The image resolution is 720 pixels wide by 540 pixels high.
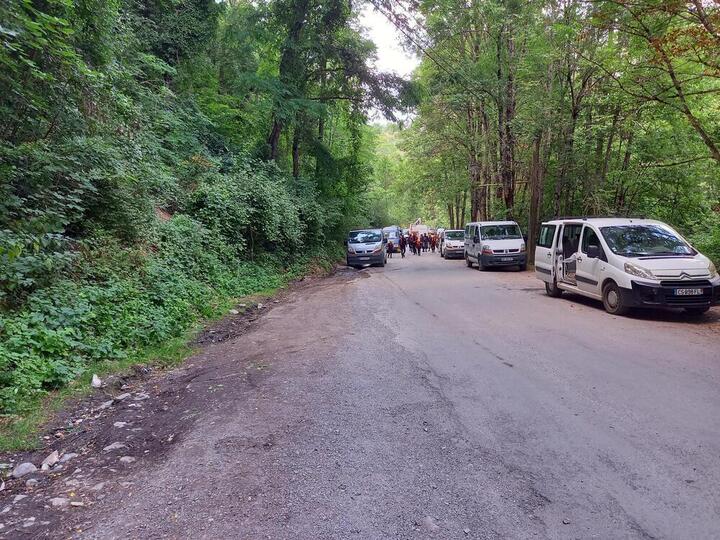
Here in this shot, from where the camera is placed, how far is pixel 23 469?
146 inches

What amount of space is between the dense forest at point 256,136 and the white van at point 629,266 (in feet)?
8.29

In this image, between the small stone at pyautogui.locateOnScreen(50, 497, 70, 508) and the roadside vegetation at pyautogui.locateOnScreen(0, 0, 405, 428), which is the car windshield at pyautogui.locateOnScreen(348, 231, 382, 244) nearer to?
the roadside vegetation at pyautogui.locateOnScreen(0, 0, 405, 428)

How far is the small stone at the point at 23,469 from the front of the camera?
3.64 m

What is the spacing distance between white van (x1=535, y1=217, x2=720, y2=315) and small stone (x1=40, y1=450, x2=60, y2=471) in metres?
9.21

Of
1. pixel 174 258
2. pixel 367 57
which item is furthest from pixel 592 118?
pixel 174 258

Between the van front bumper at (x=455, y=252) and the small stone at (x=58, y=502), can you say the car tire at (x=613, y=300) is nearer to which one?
the small stone at (x=58, y=502)

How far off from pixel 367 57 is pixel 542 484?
68.8 ft

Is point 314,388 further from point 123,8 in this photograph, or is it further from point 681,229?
point 681,229

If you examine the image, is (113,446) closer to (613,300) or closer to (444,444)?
(444,444)

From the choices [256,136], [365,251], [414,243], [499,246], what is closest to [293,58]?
[256,136]

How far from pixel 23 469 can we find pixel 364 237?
Result: 20.9 m

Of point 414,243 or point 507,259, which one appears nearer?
point 507,259

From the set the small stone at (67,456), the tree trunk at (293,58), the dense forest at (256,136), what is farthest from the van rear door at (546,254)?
the tree trunk at (293,58)

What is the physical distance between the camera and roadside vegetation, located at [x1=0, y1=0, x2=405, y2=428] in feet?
19.6
